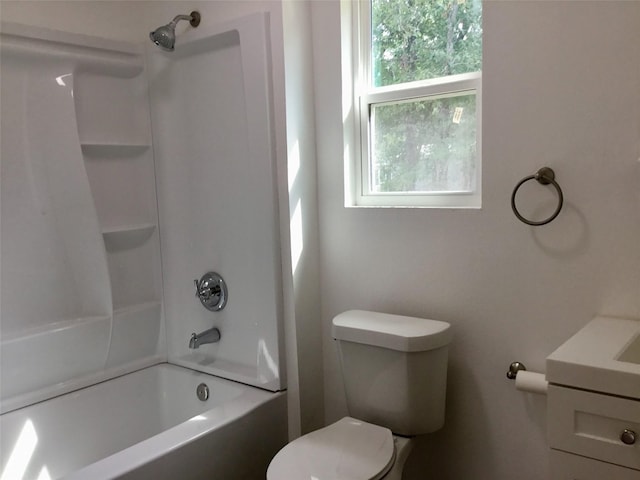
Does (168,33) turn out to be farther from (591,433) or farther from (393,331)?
(591,433)

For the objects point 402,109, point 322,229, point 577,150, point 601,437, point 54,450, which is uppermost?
point 402,109

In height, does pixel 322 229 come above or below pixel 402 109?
below

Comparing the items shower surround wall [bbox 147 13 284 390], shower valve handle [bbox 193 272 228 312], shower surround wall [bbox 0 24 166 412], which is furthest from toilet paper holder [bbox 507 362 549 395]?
shower surround wall [bbox 0 24 166 412]

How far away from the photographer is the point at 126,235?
7.84 feet

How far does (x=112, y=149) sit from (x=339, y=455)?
1.54 meters

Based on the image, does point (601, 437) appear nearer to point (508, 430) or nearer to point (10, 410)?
point (508, 430)

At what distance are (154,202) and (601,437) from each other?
1.96 m

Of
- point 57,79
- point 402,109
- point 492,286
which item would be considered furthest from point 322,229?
point 57,79

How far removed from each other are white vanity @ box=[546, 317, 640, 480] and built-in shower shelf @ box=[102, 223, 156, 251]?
5.80ft

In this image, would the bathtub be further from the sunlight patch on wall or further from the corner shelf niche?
the corner shelf niche

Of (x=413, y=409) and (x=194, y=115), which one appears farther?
(x=194, y=115)

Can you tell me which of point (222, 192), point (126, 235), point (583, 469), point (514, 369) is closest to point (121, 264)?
point (126, 235)

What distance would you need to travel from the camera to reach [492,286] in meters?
1.77

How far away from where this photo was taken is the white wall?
5.00 feet
